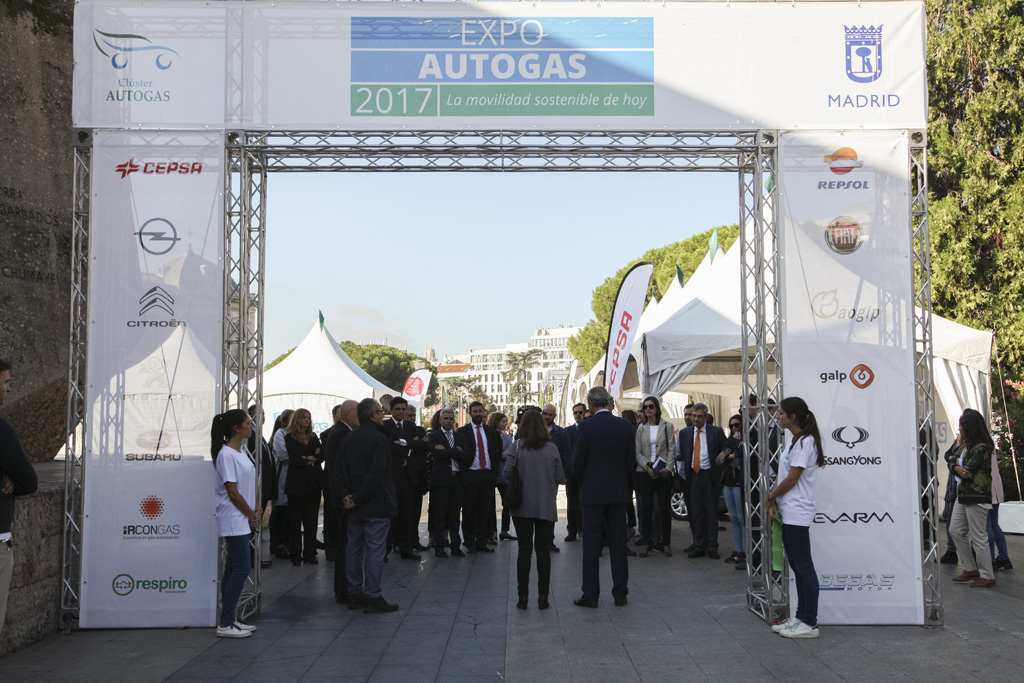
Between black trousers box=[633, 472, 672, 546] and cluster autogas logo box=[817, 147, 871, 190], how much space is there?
4.64m

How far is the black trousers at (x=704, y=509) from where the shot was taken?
35.6ft

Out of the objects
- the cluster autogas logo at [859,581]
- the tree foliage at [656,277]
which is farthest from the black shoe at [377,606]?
the tree foliage at [656,277]

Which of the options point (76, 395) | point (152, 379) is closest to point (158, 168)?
point (152, 379)

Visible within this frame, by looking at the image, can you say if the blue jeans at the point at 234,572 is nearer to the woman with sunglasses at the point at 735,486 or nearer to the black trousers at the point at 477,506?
the black trousers at the point at 477,506

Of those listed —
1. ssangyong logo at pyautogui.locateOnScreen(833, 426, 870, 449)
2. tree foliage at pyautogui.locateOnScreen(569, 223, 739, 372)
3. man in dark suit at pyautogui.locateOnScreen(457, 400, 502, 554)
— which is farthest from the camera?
tree foliage at pyautogui.locateOnScreen(569, 223, 739, 372)

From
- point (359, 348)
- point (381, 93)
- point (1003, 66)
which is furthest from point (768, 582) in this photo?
point (359, 348)

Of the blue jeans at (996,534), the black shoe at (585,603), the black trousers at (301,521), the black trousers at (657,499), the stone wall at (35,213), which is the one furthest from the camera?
the black trousers at (657,499)

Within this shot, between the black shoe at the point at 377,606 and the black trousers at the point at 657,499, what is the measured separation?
4351 mm

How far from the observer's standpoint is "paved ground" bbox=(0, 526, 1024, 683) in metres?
5.75

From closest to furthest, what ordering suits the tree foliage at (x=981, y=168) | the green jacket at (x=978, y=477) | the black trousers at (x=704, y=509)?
1. the green jacket at (x=978, y=477)
2. the black trousers at (x=704, y=509)
3. the tree foliage at (x=981, y=168)

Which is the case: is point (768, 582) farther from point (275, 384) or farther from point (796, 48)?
point (275, 384)

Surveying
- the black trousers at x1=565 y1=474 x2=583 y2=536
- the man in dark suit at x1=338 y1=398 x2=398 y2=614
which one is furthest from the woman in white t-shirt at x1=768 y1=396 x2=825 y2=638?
the black trousers at x1=565 y1=474 x2=583 y2=536

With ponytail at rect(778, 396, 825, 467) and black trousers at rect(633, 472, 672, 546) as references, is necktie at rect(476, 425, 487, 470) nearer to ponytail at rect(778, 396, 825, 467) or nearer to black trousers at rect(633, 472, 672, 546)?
black trousers at rect(633, 472, 672, 546)

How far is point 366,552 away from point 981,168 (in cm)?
1782
